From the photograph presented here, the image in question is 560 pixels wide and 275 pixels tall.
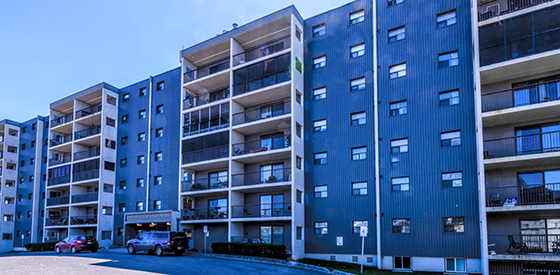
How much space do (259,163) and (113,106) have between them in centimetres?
2011

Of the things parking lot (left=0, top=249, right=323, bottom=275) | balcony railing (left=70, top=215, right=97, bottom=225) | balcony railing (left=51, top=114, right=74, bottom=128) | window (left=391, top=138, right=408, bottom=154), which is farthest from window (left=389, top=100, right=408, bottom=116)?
balcony railing (left=51, top=114, right=74, bottom=128)

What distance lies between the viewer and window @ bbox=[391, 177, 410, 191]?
25922mm

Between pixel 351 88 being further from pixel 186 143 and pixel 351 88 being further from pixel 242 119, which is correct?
pixel 186 143

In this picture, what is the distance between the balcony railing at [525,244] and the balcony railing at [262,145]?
13730mm

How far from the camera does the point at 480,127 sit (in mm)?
21984

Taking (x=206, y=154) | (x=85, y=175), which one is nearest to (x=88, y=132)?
(x=85, y=175)

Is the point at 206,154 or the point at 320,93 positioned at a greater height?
the point at 320,93

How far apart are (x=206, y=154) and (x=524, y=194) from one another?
21.7m

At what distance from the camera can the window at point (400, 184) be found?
85.0 feet

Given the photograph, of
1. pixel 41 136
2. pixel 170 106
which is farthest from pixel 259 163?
pixel 41 136

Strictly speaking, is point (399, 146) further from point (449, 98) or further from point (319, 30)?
point (319, 30)

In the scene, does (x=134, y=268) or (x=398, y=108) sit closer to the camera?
(x=134, y=268)

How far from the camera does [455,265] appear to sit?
2366cm

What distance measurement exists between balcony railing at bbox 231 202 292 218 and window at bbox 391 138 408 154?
25.9 feet
